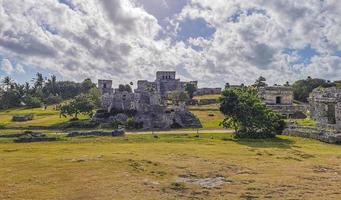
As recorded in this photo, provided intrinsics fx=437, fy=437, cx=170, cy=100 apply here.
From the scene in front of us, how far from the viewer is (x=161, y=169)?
37.5m

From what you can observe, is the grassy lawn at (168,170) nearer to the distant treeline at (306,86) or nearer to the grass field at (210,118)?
the grass field at (210,118)

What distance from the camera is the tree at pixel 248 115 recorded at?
63469mm

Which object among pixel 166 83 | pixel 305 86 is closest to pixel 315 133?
pixel 305 86

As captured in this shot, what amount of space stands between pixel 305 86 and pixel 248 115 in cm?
8305

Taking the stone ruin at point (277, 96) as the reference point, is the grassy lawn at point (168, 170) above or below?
below

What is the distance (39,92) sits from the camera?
164625 mm

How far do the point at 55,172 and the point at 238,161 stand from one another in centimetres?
1765

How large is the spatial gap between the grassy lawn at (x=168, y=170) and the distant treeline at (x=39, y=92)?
81756 millimetres

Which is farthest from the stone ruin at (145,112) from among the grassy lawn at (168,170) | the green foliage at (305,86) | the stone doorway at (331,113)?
the green foliage at (305,86)

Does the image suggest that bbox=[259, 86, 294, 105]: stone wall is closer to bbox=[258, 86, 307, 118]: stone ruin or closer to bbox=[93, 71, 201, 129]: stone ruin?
bbox=[258, 86, 307, 118]: stone ruin

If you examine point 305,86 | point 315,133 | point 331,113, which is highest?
point 305,86

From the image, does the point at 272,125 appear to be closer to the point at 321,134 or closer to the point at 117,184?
the point at 321,134

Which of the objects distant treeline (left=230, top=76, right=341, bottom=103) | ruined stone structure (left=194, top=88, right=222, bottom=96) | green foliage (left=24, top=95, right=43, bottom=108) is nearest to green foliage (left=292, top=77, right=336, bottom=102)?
distant treeline (left=230, top=76, right=341, bottom=103)

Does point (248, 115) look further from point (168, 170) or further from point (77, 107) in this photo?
point (77, 107)
